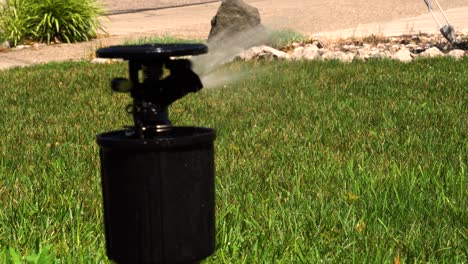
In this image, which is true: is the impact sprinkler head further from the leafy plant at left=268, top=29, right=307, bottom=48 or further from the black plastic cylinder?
the leafy plant at left=268, top=29, right=307, bottom=48

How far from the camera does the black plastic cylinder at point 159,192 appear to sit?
A: 71.2 inches

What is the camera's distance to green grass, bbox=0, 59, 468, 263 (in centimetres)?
296

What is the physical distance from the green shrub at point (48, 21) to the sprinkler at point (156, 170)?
9979mm

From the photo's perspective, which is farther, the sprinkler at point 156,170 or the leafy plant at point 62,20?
the leafy plant at point 62,20

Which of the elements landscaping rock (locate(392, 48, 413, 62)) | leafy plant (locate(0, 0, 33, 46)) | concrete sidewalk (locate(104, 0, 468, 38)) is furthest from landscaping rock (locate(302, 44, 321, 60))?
leafy plant (locate(0, 0, 33, 46))

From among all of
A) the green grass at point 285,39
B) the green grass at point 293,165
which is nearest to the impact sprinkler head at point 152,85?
the green grass at point 293,165

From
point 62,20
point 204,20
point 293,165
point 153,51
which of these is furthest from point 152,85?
point 204,20

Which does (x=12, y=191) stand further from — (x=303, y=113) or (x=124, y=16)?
(x=124, y=16)

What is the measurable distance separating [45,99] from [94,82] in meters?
0.97

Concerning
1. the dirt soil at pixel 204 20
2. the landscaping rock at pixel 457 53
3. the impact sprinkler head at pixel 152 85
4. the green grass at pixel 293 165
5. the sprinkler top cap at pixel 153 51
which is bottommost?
the dirt soil at pixel 204 20

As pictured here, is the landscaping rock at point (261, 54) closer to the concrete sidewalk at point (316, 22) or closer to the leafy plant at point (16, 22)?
the concrete sidewalk at point (316, 22)

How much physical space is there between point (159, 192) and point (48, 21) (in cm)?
1008

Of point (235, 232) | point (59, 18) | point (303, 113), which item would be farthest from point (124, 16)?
point (235, 232)

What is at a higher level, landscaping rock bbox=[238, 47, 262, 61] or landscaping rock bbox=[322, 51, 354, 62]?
landscaping rock bbox=[322, 51, 354, 62]
